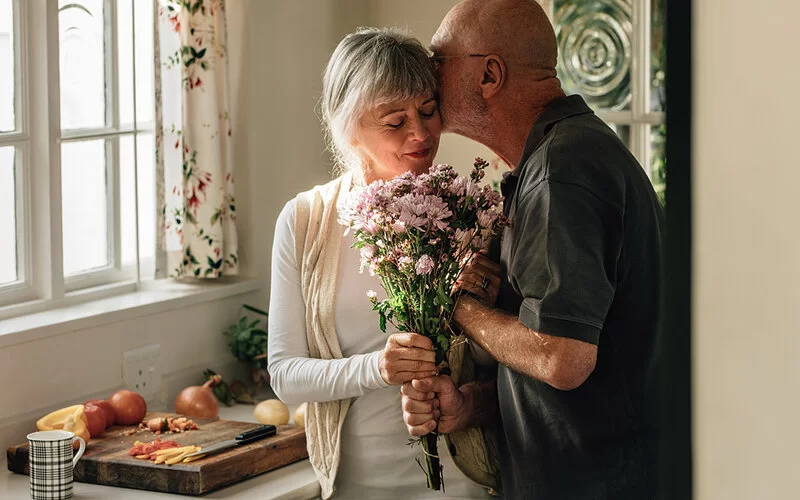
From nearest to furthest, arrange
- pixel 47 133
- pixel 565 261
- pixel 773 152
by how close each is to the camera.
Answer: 1. pixel 773 152
2. pixel 565 261
3. pixel 47 133

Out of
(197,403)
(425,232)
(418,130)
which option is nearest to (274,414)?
(197,403)

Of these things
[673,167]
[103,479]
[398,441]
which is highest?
[673,167]

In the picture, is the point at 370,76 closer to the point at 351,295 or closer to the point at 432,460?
the point at 351,295

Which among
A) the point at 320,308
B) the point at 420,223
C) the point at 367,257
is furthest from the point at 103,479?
the point at 420,223

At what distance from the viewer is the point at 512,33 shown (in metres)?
1.46

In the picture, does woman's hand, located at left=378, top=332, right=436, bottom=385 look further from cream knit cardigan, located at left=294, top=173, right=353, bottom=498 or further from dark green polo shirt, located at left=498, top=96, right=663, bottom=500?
cream knit cardigan, located at left=294, top=173, right=353, bottom=498

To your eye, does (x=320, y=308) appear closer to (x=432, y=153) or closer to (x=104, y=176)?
(x=432, y=153)

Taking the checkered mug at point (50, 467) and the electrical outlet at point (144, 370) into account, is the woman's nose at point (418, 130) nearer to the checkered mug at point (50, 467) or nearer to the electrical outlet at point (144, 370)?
the checkered mug at point (50, 467)

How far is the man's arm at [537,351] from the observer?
1237mm

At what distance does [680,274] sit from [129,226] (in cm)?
236

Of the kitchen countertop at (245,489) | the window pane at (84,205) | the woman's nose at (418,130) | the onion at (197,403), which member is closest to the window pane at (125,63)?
the window pane at (84,205)

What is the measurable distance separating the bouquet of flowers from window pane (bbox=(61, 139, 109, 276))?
1251mm

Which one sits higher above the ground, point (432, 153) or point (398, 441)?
point (432, 153)

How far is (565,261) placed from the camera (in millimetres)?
1226
